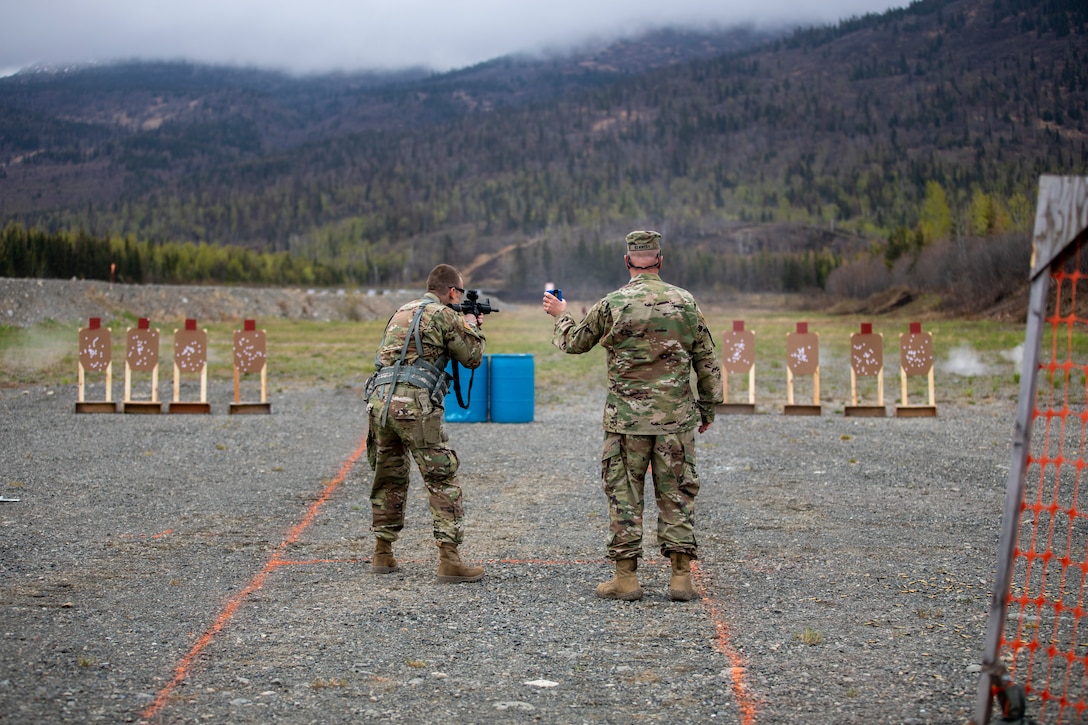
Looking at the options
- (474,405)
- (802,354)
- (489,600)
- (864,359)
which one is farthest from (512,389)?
(489,600)

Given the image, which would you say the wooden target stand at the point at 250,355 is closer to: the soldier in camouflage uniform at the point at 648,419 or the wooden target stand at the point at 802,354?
the wooden target stand at the point at 802,354

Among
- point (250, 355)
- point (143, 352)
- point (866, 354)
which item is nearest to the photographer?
point (143, 352)

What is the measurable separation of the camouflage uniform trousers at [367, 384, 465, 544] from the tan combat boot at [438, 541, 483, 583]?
0.06 metres

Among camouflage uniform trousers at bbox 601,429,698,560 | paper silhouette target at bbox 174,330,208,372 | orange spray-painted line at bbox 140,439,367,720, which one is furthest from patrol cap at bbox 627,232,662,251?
paper silhouette target at bbox 174,330,208,372

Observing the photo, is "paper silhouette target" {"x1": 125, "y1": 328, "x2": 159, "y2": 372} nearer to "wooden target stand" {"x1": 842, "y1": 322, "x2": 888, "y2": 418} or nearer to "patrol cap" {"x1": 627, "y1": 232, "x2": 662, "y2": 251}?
"wooden target stand" {"x1": 842, "y1": 322, "x2": 888, "y2": 418}

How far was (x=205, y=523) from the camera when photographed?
7.75 m

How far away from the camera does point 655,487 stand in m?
5.45

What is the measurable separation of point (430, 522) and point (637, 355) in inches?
117

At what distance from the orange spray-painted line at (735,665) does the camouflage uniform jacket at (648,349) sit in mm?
992

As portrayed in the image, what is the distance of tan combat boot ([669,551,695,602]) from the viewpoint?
5.46 metres

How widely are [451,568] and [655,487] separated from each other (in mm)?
1348

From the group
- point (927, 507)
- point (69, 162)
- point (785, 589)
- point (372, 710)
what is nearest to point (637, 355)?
point (785, 589)

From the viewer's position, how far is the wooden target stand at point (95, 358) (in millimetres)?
15242

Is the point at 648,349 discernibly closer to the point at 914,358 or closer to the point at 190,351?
the point at 914,358
